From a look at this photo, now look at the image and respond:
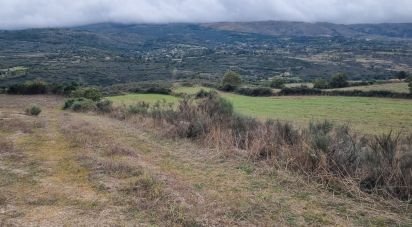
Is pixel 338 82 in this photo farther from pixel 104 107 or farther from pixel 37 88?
pixel 37 88

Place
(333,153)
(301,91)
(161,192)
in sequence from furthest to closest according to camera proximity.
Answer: (301,91) → (333,153) → (161,192)

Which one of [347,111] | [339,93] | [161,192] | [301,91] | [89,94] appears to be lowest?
[301,91]

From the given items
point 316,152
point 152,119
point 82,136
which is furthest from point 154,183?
point 152,119

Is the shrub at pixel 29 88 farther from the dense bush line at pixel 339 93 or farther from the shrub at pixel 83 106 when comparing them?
the dense bush line at pixel 339 93

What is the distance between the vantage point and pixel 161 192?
8906mm

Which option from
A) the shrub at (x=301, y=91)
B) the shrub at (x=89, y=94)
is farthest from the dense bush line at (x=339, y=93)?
the shrub at (x=89, y=94)

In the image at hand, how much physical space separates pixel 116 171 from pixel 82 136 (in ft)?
20.2

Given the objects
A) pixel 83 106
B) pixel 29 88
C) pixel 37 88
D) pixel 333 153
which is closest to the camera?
pixel 333 153

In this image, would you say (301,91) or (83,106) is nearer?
(83,106)

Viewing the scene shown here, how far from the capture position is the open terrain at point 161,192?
7696 millimetres

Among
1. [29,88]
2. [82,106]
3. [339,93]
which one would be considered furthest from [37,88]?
[339,93]

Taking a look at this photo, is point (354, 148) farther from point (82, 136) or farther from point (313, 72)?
point (313, 72)

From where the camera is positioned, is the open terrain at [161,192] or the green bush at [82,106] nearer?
the open terrain at [161,192]

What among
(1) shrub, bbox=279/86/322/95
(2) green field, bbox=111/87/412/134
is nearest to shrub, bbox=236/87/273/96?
(1) shrub, bbox=279/86/322/95
